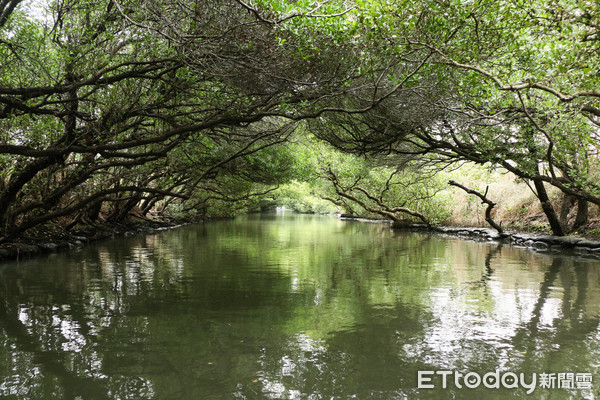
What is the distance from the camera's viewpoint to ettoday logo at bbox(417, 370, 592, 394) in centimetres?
381

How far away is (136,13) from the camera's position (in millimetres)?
6734

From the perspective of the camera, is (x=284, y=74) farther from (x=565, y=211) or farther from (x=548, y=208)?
(x=565, y=211)

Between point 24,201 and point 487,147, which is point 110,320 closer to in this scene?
point 24,201

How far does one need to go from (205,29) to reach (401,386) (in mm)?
6062

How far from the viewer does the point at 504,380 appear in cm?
393

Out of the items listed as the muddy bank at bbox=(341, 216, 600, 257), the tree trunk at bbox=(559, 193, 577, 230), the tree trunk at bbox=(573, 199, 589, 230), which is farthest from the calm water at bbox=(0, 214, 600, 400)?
the tree trunk at bbox=(559, 193, 577, 230)

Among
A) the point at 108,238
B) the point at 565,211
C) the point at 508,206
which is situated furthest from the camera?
the point at 508,206

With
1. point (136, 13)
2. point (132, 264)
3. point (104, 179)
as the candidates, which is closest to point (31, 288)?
point (132, 264)

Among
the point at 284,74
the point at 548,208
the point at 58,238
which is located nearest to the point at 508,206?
the point at 548,208

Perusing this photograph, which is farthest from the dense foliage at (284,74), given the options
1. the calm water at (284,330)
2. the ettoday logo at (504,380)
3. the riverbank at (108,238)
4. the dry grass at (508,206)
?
the ettoday logo at (504,380)

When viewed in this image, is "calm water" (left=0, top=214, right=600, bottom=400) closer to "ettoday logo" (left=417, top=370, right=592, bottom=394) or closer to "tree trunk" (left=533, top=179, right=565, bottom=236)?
"ettoday logo" (left=417, top=370, right=592, bottom=394)

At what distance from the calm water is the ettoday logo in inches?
2.4

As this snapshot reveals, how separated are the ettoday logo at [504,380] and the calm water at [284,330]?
6 centimetres

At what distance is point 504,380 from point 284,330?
2.62 metres
